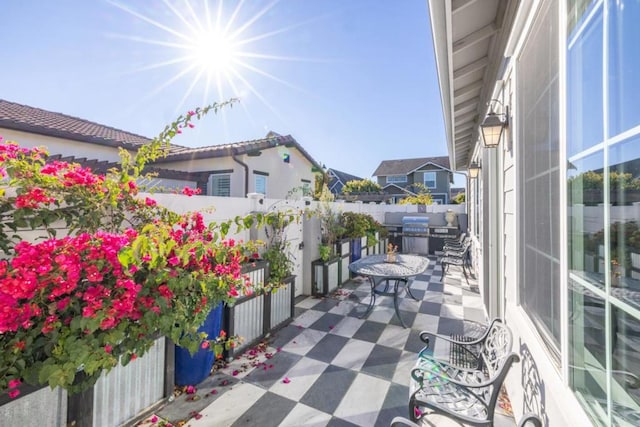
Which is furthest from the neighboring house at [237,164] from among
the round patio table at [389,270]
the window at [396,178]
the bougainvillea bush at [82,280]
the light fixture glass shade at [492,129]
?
the window at [396,178]

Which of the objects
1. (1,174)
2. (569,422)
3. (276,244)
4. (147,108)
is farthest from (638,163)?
(147,108)

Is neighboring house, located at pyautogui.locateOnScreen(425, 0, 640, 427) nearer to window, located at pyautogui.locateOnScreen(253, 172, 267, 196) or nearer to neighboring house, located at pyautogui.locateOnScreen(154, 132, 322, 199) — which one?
neighboring house, located at pyautogui.locateOnScreen(154, 132, 322, 199)

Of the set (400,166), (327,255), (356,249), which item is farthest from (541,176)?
(400,166)

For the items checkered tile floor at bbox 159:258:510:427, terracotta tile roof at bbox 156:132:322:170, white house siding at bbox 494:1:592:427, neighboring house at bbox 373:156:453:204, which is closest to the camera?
white house siding at bbox 494:1:592:427

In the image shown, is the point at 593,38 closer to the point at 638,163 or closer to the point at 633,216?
the point at 638,163

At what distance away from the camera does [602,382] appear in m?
0.89

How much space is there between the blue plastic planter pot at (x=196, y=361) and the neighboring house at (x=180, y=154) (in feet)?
11.6

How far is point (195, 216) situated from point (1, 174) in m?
1.01

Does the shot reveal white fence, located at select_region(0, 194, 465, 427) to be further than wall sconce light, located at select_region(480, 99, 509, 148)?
No

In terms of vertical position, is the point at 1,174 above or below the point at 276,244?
above

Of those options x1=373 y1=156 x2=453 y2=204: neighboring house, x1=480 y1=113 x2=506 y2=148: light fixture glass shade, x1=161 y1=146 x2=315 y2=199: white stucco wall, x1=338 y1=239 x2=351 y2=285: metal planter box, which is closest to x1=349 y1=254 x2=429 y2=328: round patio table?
x1=338 y1=239 x2=351 y2=285: metal planter box

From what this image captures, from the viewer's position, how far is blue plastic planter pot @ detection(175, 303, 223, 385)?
238 centimetres

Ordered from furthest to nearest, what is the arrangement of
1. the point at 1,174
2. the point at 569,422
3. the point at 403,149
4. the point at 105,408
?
the point at 403,149, the point at 105,408, the point at 1,174, the point at 569,422

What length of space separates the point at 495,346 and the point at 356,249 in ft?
13.9
